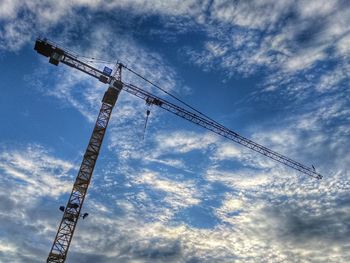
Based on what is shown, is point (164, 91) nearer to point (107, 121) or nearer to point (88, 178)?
point (107, 121)

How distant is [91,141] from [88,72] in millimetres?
14326

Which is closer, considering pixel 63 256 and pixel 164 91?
pixel 63 256

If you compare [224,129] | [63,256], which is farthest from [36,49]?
[224,129]

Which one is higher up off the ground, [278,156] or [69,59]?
[278,156]

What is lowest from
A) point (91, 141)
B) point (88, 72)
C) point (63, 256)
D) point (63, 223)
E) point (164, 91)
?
point (63, 256)

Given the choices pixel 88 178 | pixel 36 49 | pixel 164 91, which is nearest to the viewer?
pixel 88 178

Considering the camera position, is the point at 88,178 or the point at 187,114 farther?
the point at 187,114

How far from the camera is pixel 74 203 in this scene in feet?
162

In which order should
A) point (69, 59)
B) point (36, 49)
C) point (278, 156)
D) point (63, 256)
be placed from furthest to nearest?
point (278, 156) < point (69, 59) < point (36, 49) < point (63, 256)

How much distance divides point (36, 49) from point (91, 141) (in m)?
17.7

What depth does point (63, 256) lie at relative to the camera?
4744 cm

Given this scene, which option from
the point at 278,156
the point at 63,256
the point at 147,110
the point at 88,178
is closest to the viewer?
the point at 63,256

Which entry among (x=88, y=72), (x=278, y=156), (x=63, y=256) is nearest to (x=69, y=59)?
→ (x=88, y=72)

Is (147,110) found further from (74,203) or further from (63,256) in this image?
(63,256)
